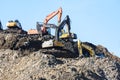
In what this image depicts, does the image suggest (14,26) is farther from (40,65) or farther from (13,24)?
(40,65)

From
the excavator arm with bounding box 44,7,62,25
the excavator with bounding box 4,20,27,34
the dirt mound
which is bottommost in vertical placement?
the dirt mound

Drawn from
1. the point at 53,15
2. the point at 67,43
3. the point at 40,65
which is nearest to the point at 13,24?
the point at 53,15

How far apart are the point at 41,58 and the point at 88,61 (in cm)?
360

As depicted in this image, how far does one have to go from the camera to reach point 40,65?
1364 inches

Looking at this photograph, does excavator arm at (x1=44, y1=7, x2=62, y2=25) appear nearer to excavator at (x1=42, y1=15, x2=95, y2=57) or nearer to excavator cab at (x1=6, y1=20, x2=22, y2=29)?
excavator at (x1=42, y1=15, x2=95, y2=57)

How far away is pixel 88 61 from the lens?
36.7 m

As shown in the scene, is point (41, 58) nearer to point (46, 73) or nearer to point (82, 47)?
point (46, 73)

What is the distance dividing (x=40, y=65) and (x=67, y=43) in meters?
7.93

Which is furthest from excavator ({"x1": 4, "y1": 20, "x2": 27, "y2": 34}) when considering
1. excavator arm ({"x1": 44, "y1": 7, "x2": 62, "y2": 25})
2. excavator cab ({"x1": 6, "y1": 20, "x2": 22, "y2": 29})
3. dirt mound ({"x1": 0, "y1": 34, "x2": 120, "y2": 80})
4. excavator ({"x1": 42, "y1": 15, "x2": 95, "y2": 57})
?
dirt mound ({"x1": 0, "y1": 34, "x2": 120, "y2": 80})

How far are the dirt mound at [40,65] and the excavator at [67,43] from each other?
50.8 inches

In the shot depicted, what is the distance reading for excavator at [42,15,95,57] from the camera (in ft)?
132

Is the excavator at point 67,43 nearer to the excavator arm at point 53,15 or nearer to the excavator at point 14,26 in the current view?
the excavator arm at point 53,15

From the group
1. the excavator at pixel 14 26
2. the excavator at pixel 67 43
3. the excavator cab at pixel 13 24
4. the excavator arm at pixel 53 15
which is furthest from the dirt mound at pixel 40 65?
the excavator arm at pixel 53 15

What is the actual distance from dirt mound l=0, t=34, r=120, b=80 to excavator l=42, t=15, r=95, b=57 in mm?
1289
